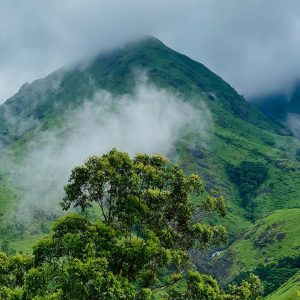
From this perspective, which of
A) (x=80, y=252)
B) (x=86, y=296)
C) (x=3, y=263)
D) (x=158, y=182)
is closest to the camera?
(x=86, y=296)

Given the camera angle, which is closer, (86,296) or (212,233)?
(86,296)

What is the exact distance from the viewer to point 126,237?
43.4 meters

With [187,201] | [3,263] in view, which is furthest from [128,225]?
[3,263]

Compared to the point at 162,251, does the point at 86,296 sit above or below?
below

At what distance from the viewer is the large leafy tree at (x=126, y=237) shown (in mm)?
38562

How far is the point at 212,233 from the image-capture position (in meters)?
47.1

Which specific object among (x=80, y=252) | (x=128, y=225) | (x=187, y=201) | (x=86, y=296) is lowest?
(x=86, y=296)

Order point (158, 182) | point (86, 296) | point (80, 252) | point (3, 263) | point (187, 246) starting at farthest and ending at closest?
1. point (3, 263)
2. point (187, 246)
3. point (158, 182)
4. point (80, 252)
5. point (86, 296)

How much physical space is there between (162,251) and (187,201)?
5.54 meters

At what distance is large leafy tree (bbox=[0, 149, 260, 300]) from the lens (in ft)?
127

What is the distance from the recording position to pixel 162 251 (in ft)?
143

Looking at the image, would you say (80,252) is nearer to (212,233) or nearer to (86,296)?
(86,296)

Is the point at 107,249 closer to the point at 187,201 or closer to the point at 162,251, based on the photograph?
the point at 162,251

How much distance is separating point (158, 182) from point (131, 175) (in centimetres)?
289
